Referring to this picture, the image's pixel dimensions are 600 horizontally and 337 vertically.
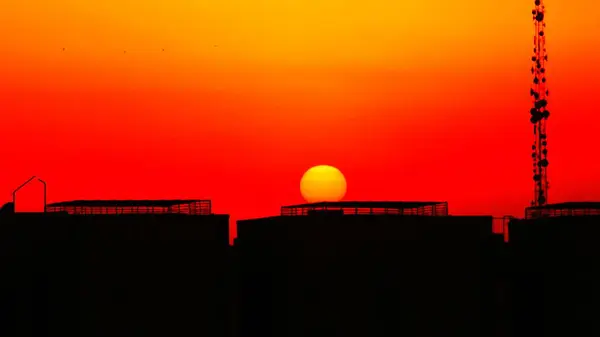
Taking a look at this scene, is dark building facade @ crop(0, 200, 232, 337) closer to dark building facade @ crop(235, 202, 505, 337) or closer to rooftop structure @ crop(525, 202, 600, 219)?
dark building facade @ crop(235, 202, 505, 337)

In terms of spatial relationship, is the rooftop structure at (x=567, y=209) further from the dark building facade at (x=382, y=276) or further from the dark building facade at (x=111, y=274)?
the dark building facade at (x=111, y=274)

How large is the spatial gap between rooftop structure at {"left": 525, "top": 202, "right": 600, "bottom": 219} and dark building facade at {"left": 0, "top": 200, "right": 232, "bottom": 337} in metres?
35.0

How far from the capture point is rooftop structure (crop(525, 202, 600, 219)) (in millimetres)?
116125

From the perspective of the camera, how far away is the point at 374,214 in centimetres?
10875

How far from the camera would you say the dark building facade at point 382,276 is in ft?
348

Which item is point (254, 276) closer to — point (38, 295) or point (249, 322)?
point (249, 322)

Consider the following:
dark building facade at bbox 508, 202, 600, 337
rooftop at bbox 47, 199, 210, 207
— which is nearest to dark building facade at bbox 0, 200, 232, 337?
rooftop at bbox 47, 199, 210, 207

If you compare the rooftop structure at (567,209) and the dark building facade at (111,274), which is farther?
the rooftop structure at (567,209)

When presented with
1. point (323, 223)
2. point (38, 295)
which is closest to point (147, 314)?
point (38, 295)

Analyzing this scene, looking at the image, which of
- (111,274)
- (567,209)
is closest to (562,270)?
(567,209)

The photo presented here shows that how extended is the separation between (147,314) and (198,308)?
4.99m

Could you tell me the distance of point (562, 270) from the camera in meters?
110

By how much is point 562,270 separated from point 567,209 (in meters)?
9.97

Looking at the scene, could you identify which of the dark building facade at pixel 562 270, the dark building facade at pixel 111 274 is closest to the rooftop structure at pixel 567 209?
the dark building facade at pixel 562 270
